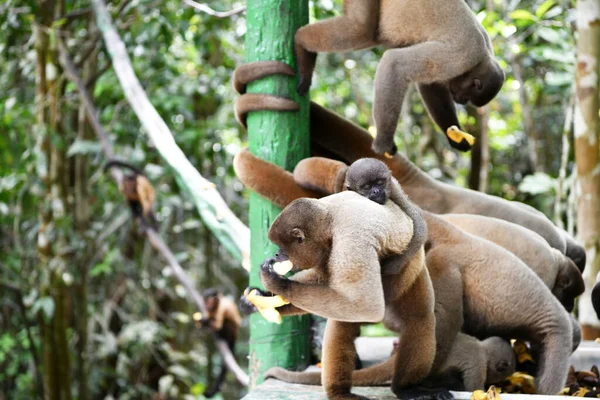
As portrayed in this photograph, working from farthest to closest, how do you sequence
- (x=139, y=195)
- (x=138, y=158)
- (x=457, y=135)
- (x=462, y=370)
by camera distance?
(x=138, y=158) → (x=139, y=195) → (x=457, y=135) → (x=462, y=370)

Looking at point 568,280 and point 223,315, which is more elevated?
point 568,280

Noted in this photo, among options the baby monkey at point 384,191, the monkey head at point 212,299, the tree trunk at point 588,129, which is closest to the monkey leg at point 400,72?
the baby monkey at point 384,191

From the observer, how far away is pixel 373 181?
1982 millimetres

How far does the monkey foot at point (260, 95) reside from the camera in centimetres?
272

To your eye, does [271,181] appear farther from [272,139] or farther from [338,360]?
[338,360]

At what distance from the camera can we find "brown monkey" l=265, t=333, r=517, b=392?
7.83ft

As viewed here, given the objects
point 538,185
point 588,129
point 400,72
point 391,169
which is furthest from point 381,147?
point 538,185

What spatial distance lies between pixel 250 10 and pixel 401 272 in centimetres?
133

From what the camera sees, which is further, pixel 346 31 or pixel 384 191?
pixel 346 31

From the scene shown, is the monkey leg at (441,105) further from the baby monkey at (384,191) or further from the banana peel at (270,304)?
the banana peel at (270,304)

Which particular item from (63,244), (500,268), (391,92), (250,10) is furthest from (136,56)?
(500,268)

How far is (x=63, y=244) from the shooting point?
5621mm

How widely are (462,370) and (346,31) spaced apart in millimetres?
1341

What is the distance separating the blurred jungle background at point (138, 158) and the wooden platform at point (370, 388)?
1.64 metres
